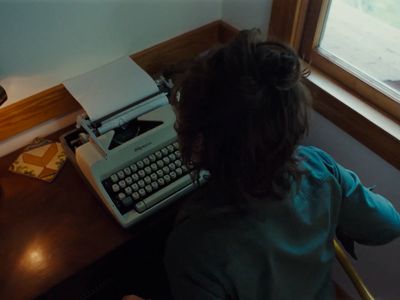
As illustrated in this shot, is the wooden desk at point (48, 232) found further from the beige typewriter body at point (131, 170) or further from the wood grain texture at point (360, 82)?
the wood grain texture at point (360, 82)

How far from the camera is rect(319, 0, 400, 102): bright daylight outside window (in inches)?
43.6

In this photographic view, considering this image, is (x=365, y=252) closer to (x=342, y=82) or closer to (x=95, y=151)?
(x=342, y=82)

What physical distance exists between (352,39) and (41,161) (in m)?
0.96

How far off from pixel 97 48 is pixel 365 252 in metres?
1.03

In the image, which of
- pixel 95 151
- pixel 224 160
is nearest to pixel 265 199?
pixel 224 160

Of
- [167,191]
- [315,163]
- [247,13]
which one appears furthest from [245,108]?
[247,13]

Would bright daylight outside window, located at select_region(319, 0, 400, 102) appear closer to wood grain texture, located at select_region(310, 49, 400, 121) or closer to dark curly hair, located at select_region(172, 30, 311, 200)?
wood grain texture, located at select_region(310, 49, 400, 121)

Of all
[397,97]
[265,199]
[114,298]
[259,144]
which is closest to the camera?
[259,144]

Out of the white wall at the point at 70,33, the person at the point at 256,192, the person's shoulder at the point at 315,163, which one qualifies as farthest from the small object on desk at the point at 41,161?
the person's shoulder at the point at 315,163

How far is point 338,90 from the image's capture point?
116 centimetres

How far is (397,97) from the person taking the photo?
1075 mm

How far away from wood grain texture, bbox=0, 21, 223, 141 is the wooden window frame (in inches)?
10.2

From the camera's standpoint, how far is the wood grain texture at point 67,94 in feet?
3.68

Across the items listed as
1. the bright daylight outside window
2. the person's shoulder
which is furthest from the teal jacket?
the bright daylight outside window
